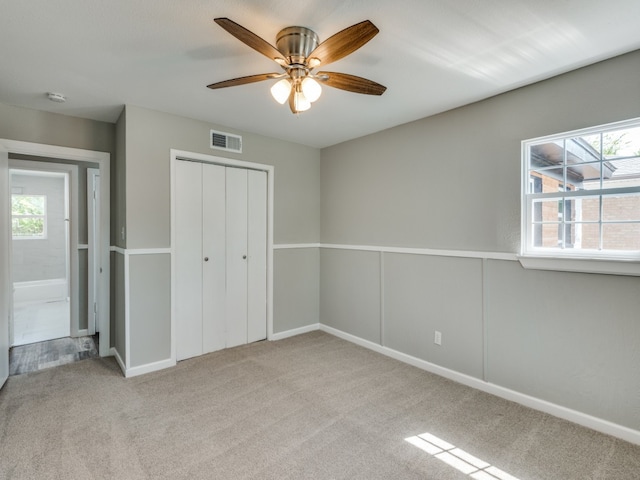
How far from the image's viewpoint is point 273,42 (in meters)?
1.86

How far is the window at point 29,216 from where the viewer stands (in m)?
6.19

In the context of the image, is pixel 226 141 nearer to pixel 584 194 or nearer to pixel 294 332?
pixel 294 332

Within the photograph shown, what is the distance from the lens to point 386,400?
249 cm

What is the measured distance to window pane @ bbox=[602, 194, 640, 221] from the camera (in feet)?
6.66

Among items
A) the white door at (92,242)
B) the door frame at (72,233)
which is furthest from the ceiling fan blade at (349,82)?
the door frame at (72,233)

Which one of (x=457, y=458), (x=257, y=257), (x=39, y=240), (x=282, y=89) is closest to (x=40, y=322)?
(x=39, y=240)

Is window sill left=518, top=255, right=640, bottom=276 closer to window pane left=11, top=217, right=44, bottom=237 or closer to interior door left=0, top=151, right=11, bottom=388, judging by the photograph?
interior door left=0, top=151, right=11, bottom=388

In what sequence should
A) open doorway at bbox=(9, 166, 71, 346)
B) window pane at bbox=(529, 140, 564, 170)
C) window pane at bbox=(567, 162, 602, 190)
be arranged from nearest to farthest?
window pane at bbox=(567, 162, 602, 190) < window pane at bbox=(529, 140, 564, 170) < open doorway at bbox=(9, 166, 71, 346)

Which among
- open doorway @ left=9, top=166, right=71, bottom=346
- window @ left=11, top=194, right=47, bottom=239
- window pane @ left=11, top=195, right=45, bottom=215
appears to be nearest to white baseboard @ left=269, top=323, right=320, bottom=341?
open doorway @ left=9, top=166, right=71, bottom=346

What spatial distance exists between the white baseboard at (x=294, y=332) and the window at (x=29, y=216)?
577 centimetres

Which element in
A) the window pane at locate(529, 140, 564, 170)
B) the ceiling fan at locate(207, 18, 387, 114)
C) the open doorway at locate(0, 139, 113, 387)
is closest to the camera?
the ceiling fan at locate(207, 18, 387, 114)

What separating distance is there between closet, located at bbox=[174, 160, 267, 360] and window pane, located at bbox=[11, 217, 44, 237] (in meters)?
5.32

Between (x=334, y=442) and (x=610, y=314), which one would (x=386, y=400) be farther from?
(x=610, y=314)

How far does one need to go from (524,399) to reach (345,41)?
8.98ft
